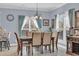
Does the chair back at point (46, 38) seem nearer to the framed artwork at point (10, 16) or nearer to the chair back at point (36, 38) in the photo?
the chair back at point (36, 38)

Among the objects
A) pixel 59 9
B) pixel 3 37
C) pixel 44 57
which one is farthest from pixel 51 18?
pixel 3 37

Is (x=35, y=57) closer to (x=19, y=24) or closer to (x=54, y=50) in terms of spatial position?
(x=54, y=50)

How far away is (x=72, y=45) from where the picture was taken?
255 centimetres

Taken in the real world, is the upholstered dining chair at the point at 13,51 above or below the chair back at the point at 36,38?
below

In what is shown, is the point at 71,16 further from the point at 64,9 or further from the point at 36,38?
the point at 36,38

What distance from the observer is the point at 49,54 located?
258 centimetres

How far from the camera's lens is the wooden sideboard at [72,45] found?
8.23 feet

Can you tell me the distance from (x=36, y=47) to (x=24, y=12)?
780mm

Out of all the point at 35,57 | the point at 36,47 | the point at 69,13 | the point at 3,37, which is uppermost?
the point at 69,13

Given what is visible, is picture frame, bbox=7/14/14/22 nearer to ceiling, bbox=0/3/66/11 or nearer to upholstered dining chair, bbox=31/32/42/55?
ceiling, bbox=0/3/66/11

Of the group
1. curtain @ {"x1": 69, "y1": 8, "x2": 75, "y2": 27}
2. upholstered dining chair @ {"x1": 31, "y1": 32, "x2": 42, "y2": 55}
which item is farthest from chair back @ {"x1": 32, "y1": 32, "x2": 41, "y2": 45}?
curtain @ {"x1": 69, "y1": 8, "x2": 75, "y2": 27}

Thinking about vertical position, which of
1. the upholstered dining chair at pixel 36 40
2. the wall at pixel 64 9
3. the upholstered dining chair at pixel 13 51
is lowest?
the upholstered dining chair at pixel 13 51

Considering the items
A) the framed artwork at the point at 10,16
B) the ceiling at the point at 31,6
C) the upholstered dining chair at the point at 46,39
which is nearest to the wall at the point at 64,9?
the ceiling at the point at 31,6

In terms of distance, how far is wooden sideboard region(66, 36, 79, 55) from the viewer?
2508mm
